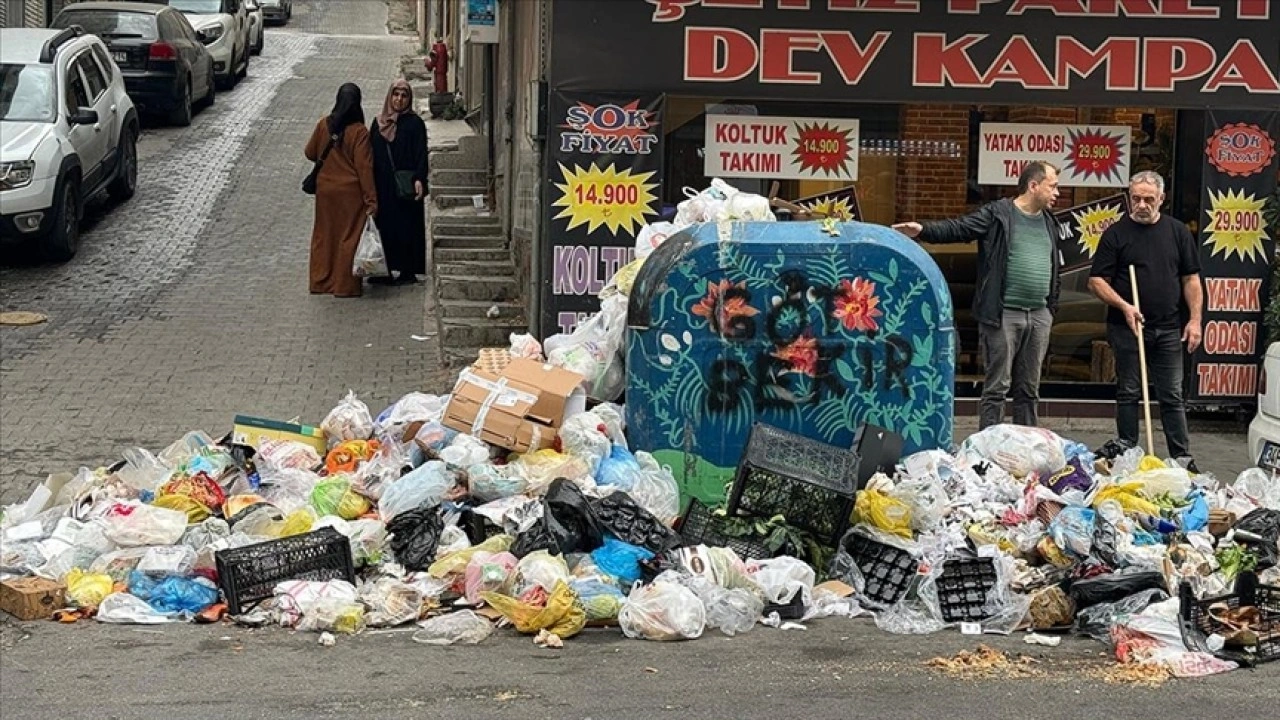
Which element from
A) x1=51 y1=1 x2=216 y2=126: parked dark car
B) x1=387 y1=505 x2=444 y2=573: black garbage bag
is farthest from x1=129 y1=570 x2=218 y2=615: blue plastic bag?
x1=51 y1=1 x2=216 y2=126: parked dark car

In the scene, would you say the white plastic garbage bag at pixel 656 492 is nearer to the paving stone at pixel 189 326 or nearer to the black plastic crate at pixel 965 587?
the black plastic crate at pixel 965 587

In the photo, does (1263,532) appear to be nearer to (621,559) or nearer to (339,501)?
(621,559)

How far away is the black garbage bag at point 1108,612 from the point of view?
7184 millimetres

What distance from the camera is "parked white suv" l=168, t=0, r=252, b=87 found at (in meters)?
24.2

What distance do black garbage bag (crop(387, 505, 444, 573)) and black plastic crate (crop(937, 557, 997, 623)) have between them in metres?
2.18

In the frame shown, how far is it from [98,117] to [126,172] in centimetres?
168

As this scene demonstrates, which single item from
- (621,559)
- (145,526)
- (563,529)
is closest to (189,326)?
(145,526)

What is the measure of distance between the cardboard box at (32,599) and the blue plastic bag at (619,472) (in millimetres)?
2383

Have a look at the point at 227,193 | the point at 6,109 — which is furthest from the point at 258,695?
the point at 227,193

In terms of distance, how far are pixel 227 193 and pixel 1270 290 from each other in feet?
34.8

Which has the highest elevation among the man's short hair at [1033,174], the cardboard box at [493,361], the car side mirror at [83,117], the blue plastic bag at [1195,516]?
→ the car side mirror at [83,117]

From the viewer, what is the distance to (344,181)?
14.1 metres

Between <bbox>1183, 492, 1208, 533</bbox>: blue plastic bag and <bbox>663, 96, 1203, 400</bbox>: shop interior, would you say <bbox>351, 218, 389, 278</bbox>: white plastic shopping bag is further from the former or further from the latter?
<bbox>1183, 492, 1208, 533</bbox>: blue plastic bag

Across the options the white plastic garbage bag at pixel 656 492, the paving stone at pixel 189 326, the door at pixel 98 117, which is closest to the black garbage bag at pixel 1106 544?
the white plastic garbage bag at pixel 656 492
